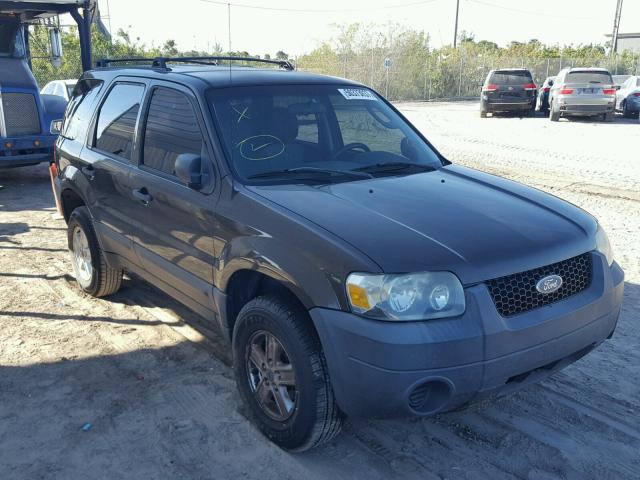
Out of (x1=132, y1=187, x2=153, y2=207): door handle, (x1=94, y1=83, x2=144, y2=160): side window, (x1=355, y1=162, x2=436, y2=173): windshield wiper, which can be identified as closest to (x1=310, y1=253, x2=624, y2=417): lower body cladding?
(x1=355, y1=162, x2=436, y2=173): windshield wiper

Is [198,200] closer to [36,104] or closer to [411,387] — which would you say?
[411,387]

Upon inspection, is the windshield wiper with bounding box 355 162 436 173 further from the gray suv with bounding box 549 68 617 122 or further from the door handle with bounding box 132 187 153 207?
the gray suv with bounding box 549 68 617 122

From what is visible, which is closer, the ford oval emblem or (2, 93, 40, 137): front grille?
the ford oval emblem

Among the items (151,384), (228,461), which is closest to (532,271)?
(228,461)

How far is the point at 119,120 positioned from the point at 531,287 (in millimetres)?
3216

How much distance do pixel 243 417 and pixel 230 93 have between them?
196 cm

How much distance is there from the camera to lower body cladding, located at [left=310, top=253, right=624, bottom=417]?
2.59 metres

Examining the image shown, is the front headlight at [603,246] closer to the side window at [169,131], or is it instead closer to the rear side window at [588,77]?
the side window at [169,131]

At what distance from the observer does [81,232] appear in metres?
5.38

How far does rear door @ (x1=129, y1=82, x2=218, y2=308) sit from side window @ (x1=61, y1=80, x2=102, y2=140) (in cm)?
117

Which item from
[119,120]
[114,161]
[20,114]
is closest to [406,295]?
[114,161]

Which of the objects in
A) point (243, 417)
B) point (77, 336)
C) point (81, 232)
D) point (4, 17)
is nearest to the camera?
point (243, 417)

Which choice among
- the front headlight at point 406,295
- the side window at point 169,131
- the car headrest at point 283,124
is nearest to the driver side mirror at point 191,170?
the side window at point 169,131

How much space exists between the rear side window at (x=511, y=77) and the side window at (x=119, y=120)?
19266 millimetres
